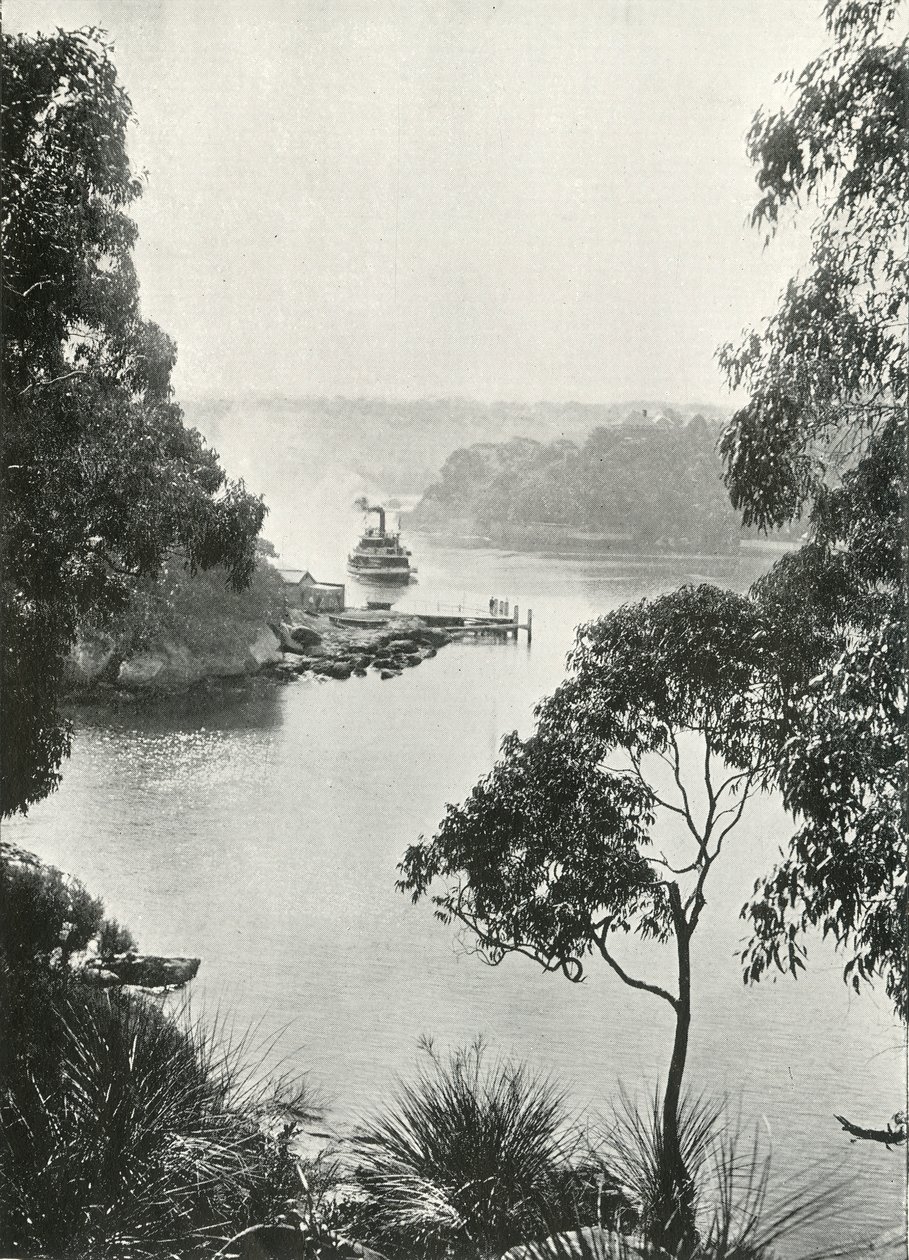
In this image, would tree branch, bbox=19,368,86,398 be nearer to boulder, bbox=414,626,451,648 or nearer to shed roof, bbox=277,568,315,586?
shed roof, bbox=277,568,315,586

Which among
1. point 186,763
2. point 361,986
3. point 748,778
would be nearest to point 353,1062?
point 361,986

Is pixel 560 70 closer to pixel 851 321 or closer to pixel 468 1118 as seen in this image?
pixel 851 321

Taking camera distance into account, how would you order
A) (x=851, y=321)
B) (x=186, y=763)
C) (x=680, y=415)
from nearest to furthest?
(x=851, y=321) < (x=680, y=415) < (x=186, y=763)

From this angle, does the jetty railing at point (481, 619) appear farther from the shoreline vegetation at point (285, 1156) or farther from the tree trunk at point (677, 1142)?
the shoreline vegetation at point (285, 1156)

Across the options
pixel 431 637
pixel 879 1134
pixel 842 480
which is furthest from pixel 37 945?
pixel 842 480

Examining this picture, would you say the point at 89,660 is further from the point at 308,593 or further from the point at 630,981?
the point at 630,981

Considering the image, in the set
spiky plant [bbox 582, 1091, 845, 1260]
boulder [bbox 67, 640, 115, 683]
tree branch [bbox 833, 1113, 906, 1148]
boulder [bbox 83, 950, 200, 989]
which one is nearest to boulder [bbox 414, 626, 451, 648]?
boulder [bbox 67, 640, 115, 683]

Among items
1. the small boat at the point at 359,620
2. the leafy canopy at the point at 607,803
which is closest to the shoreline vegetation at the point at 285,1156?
the leafy canopy at the point at 607,803
